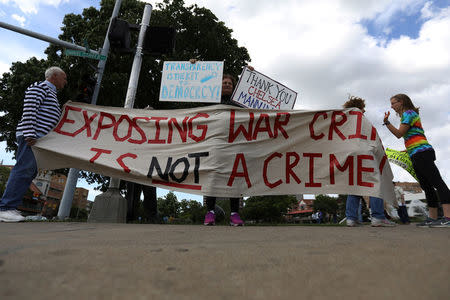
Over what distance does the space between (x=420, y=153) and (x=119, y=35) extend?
4894 millimetres

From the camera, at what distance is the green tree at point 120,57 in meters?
11.7

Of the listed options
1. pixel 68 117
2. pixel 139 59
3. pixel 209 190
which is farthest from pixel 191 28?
pixel 209 190

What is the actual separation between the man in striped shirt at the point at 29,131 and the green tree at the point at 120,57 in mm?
7033

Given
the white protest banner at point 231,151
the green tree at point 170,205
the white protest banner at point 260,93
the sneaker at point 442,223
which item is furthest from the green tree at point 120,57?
the green tree at point 170,205

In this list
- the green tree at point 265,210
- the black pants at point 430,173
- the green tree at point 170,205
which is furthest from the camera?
the green tree at point 170,205

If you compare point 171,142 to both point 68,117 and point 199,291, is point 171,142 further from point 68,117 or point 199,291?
point 199,291

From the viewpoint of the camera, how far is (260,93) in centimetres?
568

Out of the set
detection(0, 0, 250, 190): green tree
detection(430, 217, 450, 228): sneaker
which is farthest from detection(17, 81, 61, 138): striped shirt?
detection(0, 0, 250, 190): green tree

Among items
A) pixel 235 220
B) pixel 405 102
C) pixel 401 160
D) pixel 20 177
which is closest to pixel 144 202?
pixel 20 177

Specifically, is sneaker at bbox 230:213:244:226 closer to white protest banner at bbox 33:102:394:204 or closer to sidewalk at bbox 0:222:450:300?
white protest banner at bbox 33:102:394:204

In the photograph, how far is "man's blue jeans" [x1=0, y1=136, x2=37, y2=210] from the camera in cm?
340

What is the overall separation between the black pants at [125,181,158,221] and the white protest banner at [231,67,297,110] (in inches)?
82.4

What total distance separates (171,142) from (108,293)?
3244 mm

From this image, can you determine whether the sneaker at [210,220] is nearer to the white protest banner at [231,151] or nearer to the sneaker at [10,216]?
the white protest banner at [231,151]
